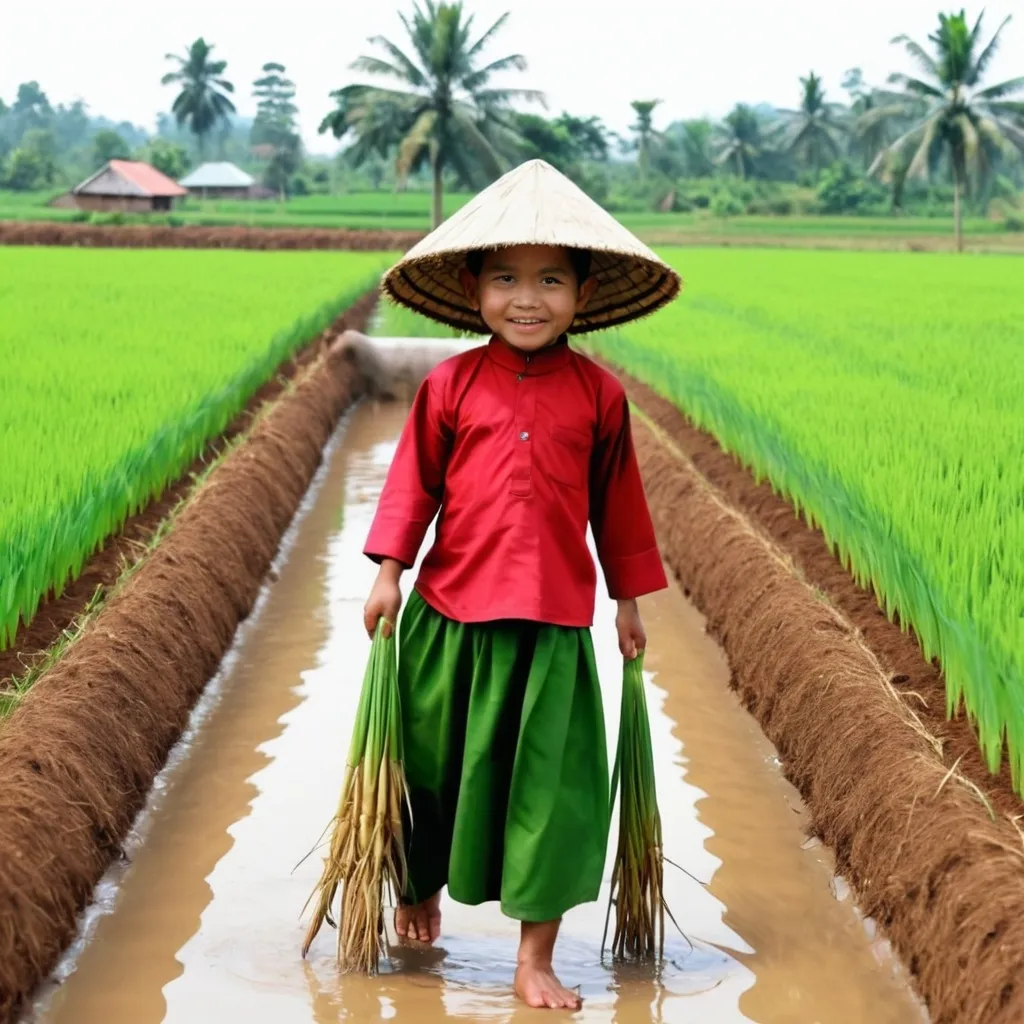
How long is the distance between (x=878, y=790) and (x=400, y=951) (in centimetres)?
87

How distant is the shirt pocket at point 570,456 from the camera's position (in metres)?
2.61

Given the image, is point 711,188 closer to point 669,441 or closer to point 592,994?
point 669,441

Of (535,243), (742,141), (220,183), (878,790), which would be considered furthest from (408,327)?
(742,141)

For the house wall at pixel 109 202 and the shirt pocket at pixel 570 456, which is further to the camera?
the house wall at pixel 109 202

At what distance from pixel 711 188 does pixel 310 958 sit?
46085 millimetres

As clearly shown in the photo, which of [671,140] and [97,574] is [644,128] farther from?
[97,574]

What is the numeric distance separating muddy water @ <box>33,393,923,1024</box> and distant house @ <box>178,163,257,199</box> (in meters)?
54.4

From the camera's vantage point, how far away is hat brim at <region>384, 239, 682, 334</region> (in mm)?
2809

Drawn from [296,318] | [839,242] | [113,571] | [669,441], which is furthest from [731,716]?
[839,242]

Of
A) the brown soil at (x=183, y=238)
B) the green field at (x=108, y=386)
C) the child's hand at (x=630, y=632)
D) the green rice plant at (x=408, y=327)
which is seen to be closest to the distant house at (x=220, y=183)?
the brown soil at (x=183, y=238)

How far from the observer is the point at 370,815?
2.56 metres

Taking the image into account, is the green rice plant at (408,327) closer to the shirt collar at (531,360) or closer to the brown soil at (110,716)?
the brown soil at (110,716)

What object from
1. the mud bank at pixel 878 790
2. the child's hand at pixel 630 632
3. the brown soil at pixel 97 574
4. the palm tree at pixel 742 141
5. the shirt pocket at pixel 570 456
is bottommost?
the mud bank at pixel 878 790

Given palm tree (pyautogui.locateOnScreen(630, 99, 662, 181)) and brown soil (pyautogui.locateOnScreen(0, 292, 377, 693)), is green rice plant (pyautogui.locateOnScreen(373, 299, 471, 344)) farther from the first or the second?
palm tree (pyautogui.locateOnScreen(630, 99, 662, 181))
